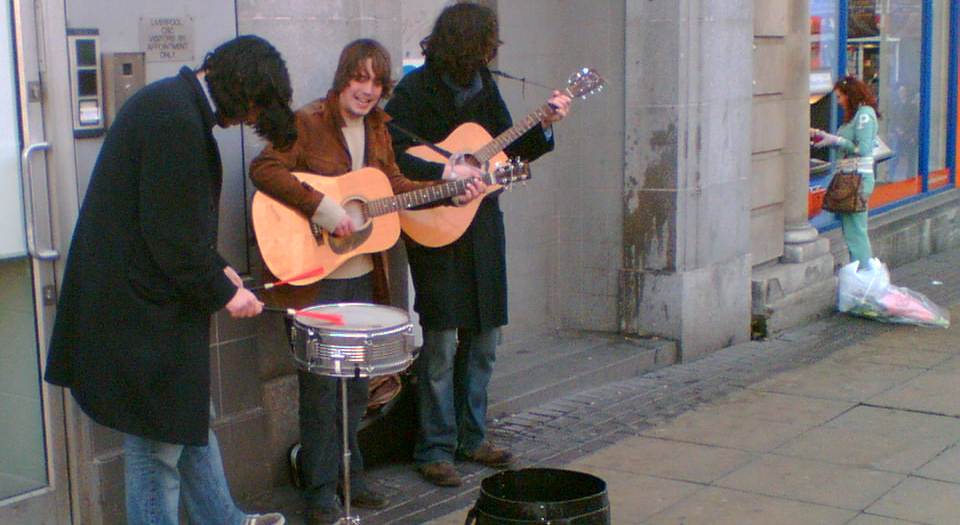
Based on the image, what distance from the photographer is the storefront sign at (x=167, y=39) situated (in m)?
4.89

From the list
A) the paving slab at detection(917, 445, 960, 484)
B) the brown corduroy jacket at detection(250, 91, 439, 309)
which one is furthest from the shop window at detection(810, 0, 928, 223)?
the brown corduroy jacket at detection(250, 91, 439, 309)

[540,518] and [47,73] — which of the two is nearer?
[540,518]

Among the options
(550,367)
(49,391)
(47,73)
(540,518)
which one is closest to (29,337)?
(49,391)

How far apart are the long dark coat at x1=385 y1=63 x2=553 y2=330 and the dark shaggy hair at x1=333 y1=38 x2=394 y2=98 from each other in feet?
1.58

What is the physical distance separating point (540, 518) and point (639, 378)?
3825 millimetres

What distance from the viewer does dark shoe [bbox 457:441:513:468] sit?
585cm

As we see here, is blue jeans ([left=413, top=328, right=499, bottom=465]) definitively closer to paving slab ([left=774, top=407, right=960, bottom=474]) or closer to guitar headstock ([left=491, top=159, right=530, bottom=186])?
guitar headstock ([left=491, top=159, right=530, bottom=186])

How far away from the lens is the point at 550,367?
738 cm

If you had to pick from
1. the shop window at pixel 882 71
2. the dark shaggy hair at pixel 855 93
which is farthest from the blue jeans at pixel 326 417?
the shop window at pixel 882 71

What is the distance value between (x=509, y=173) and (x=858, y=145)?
14.6 feet

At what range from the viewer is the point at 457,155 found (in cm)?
A: 548

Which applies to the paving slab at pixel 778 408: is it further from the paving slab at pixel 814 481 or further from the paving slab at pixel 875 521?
the paving slab at pixel 875 521

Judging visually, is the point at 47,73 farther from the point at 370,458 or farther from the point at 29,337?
the point at 370,458

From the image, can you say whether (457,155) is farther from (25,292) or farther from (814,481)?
(814,481)
